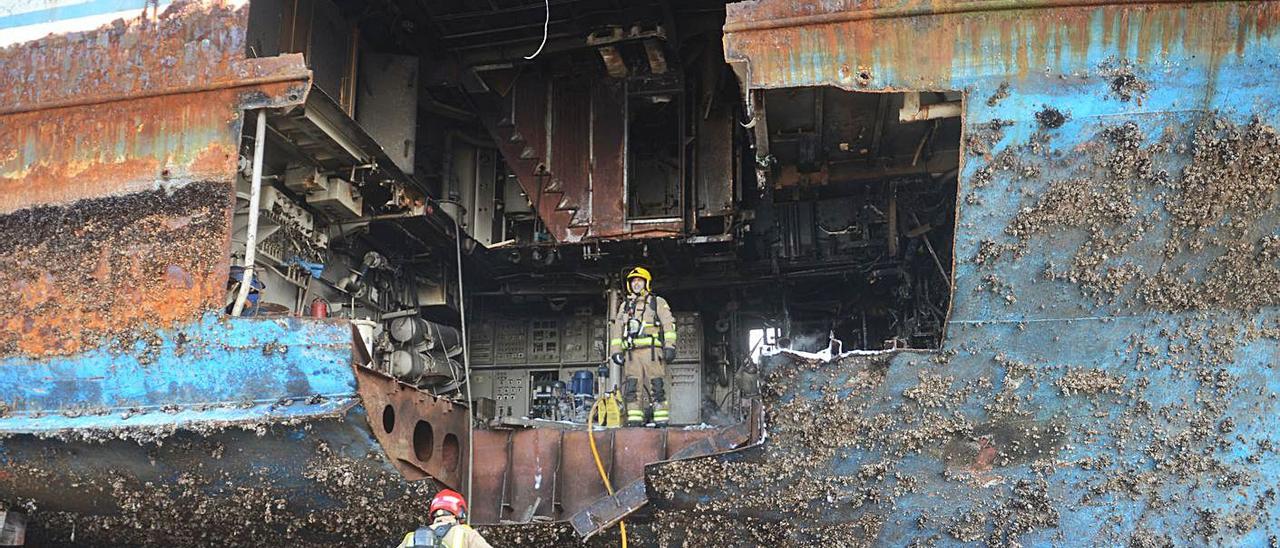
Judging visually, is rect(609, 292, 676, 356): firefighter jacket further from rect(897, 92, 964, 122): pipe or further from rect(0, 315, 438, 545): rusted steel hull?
rect(897, 92, 964, 122): pipe

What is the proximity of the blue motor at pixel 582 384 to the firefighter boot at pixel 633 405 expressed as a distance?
7.39 feet

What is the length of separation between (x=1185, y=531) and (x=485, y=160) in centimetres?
582

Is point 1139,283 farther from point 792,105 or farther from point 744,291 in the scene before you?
point 744,291

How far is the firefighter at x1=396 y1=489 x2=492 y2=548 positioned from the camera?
410 cm

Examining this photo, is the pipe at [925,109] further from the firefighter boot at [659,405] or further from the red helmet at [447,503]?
the red helmet at [447,503]

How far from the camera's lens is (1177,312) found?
4504 millimetres

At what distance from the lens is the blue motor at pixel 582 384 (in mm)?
8500

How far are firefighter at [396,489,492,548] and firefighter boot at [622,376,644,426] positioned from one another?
5.35 ft

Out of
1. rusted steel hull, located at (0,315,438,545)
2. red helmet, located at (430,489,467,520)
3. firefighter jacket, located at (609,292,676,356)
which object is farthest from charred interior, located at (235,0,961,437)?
red helmet, located at (430,489,467,520)

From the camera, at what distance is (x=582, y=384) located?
853 cm

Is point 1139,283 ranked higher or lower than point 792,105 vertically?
lower

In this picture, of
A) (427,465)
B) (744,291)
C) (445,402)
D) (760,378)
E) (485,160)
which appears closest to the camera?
(760,378)

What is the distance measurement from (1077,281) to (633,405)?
2817mm

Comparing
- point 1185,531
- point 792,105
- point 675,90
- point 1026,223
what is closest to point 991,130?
point 1026,223
